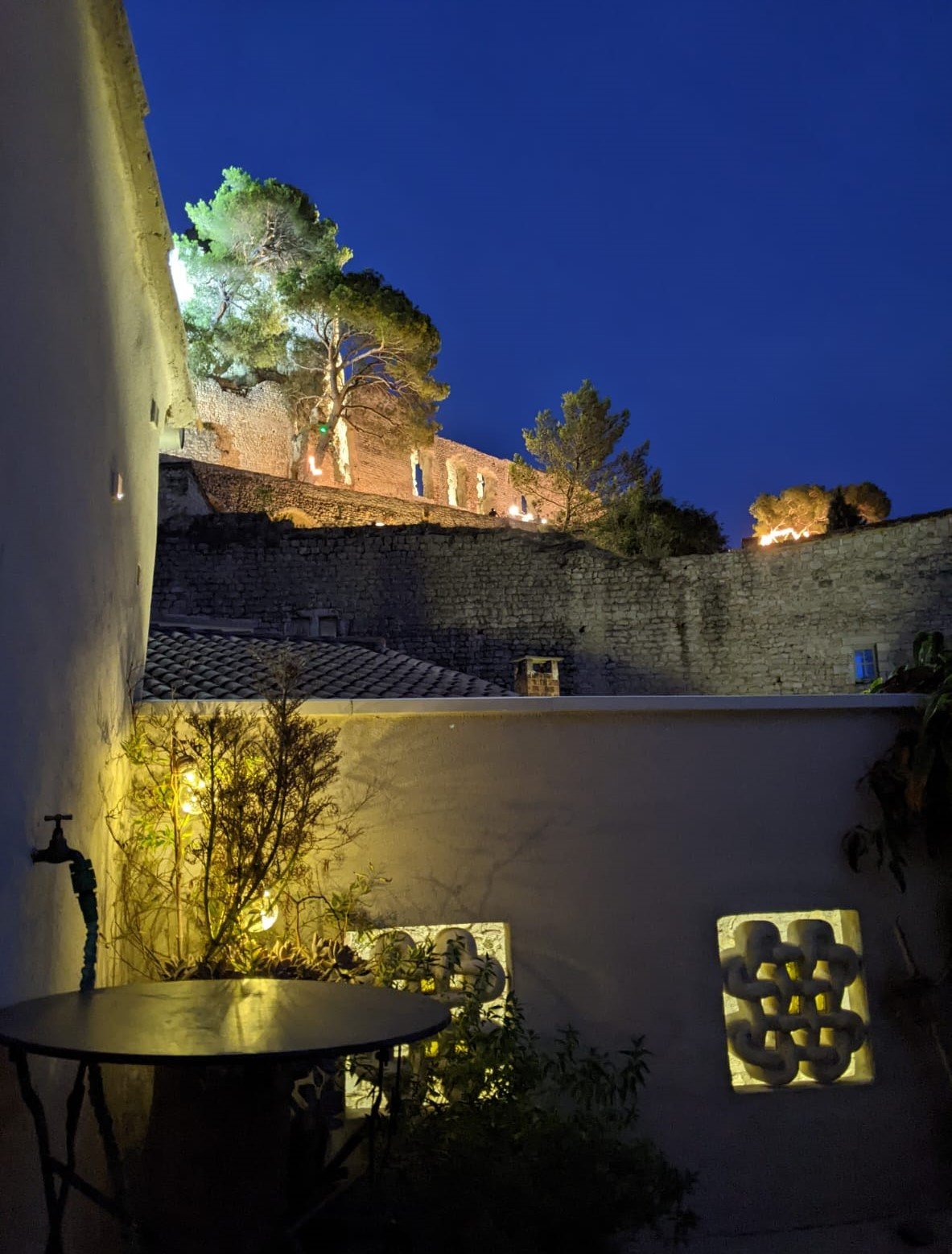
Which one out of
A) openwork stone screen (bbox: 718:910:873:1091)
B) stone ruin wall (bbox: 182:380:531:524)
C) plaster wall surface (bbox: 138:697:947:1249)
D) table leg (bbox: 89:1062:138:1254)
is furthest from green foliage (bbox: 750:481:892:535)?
table leg (bbox: 89:1062:138:1254)

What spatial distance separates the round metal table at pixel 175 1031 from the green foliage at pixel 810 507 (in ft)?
72.8

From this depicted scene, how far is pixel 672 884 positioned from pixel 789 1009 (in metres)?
0.94

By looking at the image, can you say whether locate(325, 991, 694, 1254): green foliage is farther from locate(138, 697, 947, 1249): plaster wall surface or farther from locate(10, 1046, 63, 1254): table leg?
locate(10, 1046, 63, 1254): table leg

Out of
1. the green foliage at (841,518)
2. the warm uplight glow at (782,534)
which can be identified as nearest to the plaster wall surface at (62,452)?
the green foliage at (841,518)

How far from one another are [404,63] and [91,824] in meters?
93.3

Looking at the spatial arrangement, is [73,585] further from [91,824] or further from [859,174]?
[859,174]

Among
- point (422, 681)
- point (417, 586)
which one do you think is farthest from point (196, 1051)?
point (417, 586)

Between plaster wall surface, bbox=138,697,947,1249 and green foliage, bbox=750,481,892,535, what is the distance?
62.2 ft

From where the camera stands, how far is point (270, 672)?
5730 millimetres

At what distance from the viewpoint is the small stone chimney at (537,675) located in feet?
49.3

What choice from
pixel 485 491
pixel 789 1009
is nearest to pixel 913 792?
pixel 789 1009

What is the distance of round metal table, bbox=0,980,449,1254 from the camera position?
6.67 ft

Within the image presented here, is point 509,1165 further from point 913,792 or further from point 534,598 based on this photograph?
point 534,598

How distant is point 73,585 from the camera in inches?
137
